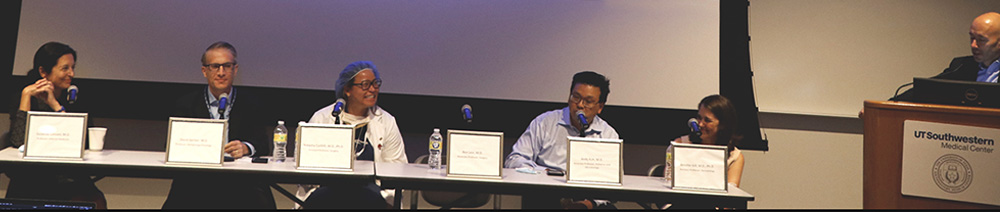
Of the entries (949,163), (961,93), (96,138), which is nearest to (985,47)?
(961,93)

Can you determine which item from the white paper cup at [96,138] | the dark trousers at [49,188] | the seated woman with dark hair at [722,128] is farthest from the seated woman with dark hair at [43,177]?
the seated woman with dark hair at [722,128]

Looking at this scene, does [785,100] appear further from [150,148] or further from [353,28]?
[150,148]

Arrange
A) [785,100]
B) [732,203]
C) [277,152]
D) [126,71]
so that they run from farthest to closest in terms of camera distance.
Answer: [785,100] → [126,71] → [277,152] → [732,203]

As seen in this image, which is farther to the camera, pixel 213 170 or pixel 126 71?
pixel 126 71

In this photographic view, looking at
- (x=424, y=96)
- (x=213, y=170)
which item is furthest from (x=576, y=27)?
(x=213, y=170)

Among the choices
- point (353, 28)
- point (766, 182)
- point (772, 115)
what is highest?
point (353, 28)

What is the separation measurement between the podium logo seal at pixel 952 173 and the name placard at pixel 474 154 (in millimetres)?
1501

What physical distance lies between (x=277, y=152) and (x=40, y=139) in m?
0.84

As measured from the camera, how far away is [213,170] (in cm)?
251

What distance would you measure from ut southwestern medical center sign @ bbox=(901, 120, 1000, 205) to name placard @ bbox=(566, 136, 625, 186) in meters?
0.97

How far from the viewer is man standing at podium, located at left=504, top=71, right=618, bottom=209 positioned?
3.44 metres

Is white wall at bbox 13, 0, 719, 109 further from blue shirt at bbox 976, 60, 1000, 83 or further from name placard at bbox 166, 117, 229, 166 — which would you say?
name placard at bbox 166, 117, 229, 166

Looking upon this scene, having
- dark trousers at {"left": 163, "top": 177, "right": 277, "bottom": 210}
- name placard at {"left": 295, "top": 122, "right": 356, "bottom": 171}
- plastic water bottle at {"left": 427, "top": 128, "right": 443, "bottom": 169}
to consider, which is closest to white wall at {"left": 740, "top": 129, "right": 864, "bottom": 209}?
plastic water bottle at {"left": 427, "top": 128, "right": 443, "bottom": 169}

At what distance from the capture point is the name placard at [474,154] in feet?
8.51
